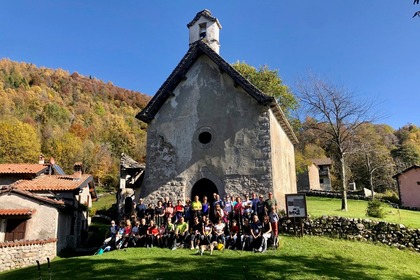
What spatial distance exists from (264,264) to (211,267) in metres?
1.62

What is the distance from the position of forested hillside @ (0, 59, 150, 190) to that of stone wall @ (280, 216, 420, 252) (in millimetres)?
43566

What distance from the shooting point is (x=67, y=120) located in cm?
7788

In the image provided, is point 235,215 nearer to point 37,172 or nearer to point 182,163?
point 182,163

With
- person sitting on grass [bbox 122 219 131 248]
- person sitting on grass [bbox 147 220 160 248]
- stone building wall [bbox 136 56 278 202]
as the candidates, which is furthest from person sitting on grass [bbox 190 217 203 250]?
stone building wall [bbox 136 56 278 202]

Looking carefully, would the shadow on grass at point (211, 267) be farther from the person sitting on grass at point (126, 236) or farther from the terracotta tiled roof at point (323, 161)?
the terracotta tiled roof at point (323, 161)

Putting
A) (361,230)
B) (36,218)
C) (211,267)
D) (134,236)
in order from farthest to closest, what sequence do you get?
(36,218) < (361,230) < (134,236) < (211,267)

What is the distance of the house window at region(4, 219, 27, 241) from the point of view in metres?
17.7

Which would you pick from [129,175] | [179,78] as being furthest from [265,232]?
[129,175]

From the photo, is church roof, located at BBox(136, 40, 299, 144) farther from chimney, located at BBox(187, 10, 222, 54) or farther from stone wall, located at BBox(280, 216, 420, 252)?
stone wall, located at BBox(280, 216, 420, 252)

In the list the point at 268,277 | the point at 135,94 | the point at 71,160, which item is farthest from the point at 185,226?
the point at 135,94

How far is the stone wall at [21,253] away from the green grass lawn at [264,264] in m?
5.70

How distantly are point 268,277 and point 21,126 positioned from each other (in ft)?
183

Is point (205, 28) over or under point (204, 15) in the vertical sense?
under

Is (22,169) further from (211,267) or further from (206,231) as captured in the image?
(211,267)
